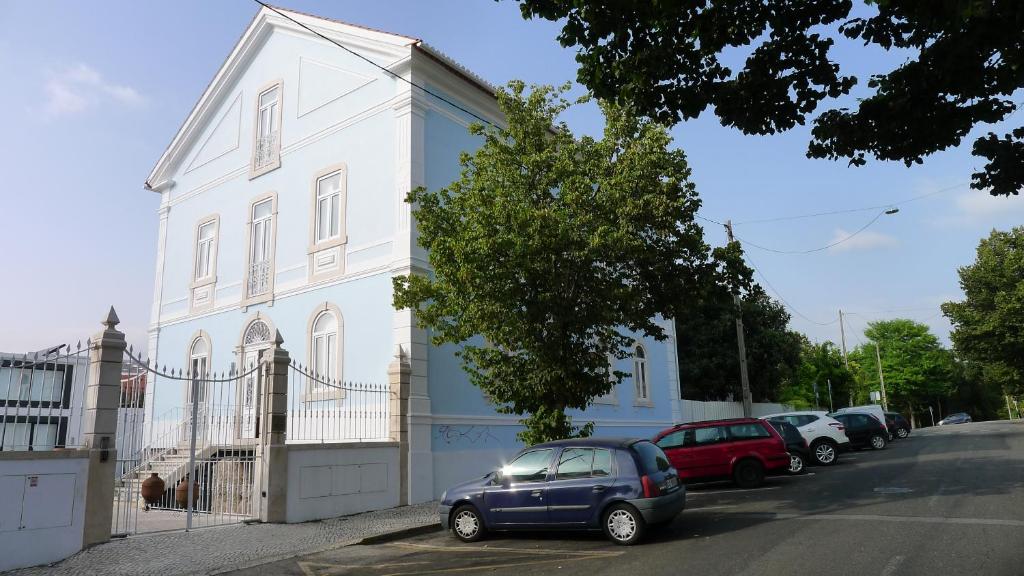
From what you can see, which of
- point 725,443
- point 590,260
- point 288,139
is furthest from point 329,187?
point 725,443

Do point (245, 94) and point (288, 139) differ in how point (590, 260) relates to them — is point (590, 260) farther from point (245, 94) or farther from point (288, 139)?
point (245, 94)

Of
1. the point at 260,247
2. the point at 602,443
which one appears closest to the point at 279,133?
A: the point at 260,247

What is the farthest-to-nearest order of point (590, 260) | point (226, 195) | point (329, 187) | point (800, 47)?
1. point (226, 195)
2. point (329, 187)
3. point (590, 260)
4. point (800, 47)

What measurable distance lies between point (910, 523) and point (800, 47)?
259 inches

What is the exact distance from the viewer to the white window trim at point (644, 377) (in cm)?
2427

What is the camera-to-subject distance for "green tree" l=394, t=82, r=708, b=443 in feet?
39.6

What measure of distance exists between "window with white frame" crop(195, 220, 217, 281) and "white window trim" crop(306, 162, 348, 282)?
5178mm

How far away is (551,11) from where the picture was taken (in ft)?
22.4

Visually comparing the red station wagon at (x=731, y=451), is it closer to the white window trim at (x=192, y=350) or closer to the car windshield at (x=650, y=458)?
the car windshield at (x=650, y=458)

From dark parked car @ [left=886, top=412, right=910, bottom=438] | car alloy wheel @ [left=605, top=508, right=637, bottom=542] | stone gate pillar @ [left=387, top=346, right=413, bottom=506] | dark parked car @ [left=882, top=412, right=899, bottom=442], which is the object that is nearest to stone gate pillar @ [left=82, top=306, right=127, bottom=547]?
stone gate pillar @ [left=387, top=346, right=413, bottom=506]

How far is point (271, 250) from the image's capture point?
19.5 metres

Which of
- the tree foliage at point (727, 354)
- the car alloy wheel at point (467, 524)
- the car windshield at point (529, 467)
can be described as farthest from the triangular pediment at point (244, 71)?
the tree foliage at point (727, 354)

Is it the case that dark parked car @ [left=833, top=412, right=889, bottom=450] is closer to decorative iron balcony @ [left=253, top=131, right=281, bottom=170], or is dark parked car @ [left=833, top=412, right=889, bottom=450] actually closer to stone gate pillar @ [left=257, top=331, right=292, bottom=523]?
stone gate pillar @ [left=257, top=331, right=292, bottom=523]

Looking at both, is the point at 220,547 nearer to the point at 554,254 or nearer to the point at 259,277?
the point at 554,254
